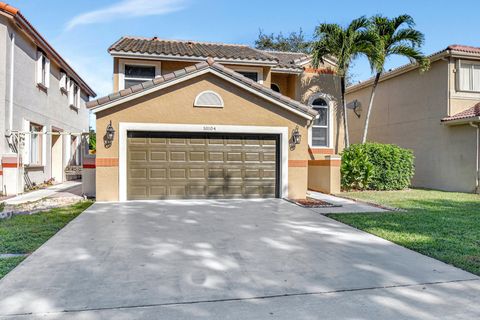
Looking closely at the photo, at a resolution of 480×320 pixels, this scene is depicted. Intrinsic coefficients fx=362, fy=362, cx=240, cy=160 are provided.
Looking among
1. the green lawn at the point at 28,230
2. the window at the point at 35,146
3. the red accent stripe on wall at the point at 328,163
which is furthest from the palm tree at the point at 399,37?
the window at the point at 35,146

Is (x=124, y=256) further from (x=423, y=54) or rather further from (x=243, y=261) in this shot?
(x=423, y=54)

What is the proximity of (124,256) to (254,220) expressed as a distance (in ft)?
12.3

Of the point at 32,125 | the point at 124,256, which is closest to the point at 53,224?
the point at 124,256

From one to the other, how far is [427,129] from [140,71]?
13.6 metres

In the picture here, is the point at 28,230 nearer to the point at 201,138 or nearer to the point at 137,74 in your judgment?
the point at 201,138

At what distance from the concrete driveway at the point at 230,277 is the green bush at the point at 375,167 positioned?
806 cm

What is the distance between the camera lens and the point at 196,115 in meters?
12.2

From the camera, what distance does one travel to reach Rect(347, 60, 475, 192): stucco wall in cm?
1584

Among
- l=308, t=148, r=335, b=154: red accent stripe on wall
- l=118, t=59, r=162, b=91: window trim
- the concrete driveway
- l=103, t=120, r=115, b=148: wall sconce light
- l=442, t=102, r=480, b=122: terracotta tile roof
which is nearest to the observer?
the concrete driveway

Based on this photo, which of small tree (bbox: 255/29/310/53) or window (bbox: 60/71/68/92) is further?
small tree (bbox: 255/29/310/53)

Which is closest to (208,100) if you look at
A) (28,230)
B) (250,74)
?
(250,74)

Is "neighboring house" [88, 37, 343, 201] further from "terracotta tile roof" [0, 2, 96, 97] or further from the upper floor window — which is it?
the upper floor window

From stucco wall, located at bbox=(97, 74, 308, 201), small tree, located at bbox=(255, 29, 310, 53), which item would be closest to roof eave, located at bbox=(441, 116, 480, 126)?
stucco wall, located at bbox=(97, 74, 308, 201)

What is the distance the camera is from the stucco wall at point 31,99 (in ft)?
42.8
